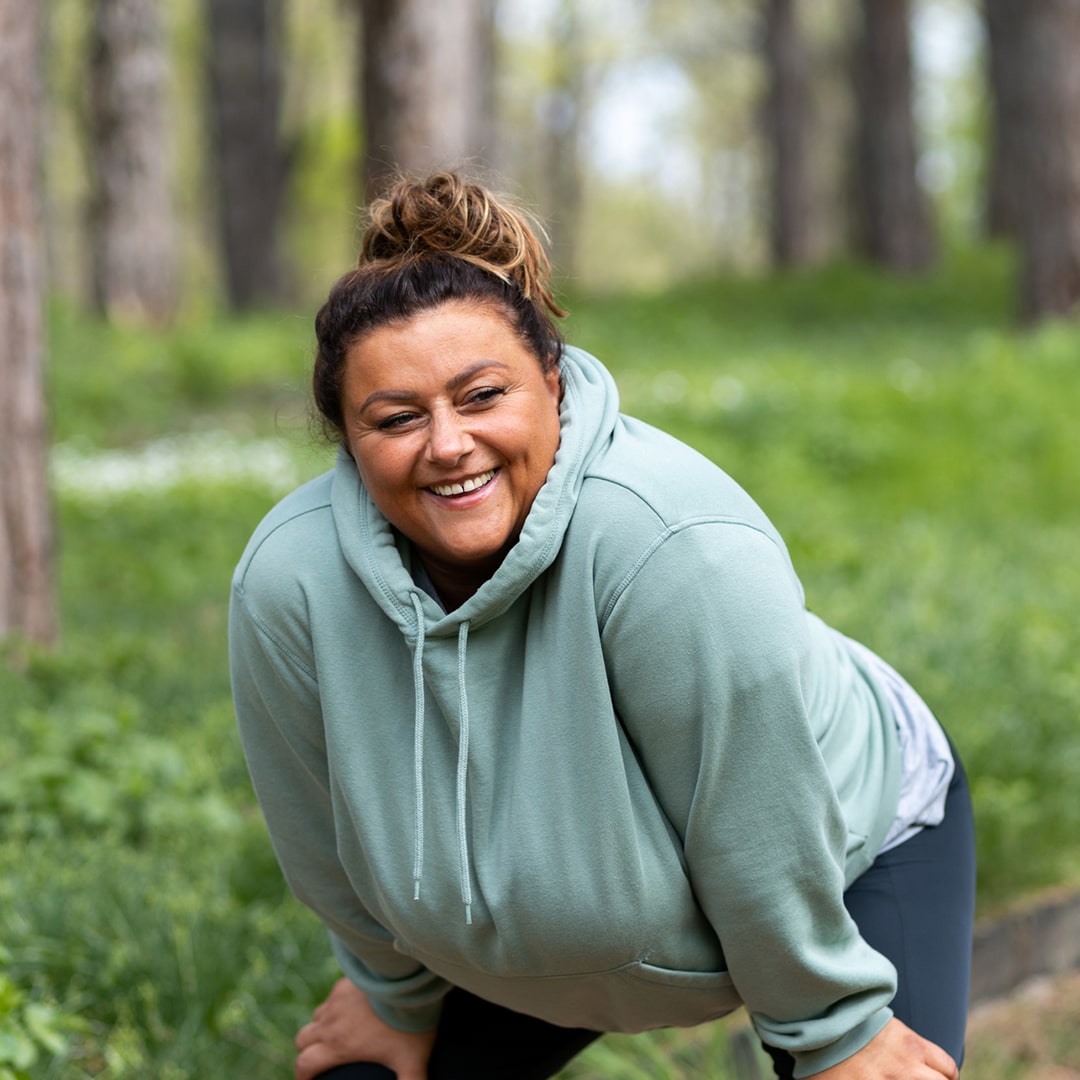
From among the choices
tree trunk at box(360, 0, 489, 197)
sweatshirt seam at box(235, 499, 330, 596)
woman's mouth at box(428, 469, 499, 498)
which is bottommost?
sweatshirt seam at box(235, 499, 330, 596)

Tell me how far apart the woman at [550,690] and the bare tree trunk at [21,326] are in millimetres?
2735

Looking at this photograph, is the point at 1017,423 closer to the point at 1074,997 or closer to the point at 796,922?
the point at 1074,997

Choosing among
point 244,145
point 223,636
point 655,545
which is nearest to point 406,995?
point 655,545

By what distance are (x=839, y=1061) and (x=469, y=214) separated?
1.29 metres

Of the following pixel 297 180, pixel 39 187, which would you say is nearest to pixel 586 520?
pixel 39 187

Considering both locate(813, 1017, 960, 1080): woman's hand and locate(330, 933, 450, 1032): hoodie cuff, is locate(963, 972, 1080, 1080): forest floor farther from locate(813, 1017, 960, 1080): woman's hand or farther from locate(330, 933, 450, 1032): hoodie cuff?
locate(330, 933, 450, 1032): hoodie cuff

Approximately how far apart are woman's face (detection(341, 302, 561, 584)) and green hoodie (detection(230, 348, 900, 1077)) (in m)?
0.06

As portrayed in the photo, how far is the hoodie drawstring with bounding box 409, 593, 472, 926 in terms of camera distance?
1949mm

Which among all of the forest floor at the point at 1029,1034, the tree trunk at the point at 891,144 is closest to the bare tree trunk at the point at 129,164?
the tree trunk at the point at 891,144

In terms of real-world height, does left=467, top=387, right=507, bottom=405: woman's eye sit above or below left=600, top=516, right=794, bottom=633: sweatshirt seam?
above

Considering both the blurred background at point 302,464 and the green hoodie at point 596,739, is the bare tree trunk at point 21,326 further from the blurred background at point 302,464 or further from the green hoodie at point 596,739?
the green hoodie at point 596,739

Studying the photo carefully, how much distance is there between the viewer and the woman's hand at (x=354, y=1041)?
95.4 inches

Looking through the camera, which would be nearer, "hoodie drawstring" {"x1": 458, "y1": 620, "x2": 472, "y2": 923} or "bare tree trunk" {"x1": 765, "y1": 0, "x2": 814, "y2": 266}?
"hoodie drawstring" {"x1": 458, "y1": 620, "x2": 472, "y2": 923}

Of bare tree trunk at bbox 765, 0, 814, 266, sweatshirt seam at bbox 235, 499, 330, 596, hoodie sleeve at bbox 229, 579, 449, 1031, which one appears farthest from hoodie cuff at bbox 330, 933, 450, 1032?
bare tree trunk at bbox 765, 0, 814, 266
